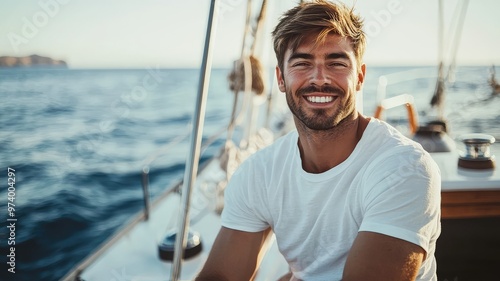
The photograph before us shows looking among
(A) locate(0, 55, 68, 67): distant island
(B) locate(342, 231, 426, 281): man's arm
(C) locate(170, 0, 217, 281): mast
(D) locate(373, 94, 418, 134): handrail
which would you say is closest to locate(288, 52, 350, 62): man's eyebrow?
(C) locate(170, 0, 217, 281): mast

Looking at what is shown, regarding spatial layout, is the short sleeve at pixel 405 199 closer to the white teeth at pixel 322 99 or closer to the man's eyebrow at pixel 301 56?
the white teeth at pixel 322 99

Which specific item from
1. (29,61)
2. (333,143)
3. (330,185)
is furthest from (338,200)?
(29,61)

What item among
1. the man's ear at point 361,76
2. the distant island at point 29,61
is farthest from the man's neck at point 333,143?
the distant island at point 29,61

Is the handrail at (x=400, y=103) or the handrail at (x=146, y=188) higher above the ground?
the handrail at (x=400, y=103)

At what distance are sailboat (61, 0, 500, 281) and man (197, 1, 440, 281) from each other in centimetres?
19

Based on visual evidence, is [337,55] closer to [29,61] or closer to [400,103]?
[400,103]

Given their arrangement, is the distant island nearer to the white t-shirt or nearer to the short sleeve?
the white t-shirt

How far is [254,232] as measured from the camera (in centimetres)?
149

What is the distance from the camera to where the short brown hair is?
1358 mm

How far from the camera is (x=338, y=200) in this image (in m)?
1.29

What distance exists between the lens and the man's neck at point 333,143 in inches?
54.0

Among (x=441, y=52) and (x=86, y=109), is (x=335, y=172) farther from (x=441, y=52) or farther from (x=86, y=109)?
(x=86, y=109)

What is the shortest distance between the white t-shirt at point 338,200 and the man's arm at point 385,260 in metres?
0.02

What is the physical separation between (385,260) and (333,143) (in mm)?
434
